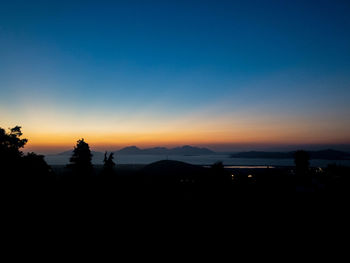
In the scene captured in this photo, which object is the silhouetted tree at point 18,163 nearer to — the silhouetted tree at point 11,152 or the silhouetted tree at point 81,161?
the silhouetted tree at point 11,152

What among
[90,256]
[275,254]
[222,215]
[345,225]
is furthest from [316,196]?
[90,256]

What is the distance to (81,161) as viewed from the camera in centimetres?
3294

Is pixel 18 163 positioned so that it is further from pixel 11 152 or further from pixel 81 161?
pixel 81 161

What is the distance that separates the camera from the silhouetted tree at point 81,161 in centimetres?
3253

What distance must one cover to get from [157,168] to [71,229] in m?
106

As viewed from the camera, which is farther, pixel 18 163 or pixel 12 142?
pixel 12 142

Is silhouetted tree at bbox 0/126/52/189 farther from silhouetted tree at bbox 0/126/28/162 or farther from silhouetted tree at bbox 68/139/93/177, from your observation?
silhouetted tree at bbox 68/139/93/177

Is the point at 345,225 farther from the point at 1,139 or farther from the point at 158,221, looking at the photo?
the point at 1,139

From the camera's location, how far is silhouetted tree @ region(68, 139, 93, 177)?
32531mm

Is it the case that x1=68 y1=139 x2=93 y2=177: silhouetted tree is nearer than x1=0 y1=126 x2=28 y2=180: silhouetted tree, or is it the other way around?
x1=0 y1=126 x2=28 y2=180: silhouetted tree

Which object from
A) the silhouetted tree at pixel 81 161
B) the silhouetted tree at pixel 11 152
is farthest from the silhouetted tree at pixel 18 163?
the silhouetted tree at pixel 81 161

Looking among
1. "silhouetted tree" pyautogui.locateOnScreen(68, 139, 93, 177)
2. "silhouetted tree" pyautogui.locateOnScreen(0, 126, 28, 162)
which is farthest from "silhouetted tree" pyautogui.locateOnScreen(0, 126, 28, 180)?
"silhouetted tree" pyautogui.locateOnScreen(68, 139, 93, 177)

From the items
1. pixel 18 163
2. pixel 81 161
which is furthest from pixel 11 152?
pixel 81 161

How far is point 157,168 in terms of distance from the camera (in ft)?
408
